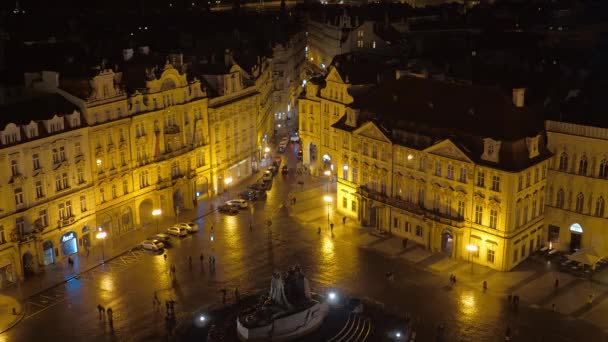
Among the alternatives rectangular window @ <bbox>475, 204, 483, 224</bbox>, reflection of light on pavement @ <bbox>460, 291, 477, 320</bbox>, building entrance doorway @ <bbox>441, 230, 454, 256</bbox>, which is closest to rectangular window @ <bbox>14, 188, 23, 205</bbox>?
building entrance doorway @ <bbox>441, 230, 454, 256</bbox>

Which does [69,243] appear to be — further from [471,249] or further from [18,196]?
[471,249]

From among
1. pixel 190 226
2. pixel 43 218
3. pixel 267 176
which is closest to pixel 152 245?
pixel 190 226

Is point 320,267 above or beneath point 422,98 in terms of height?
beneath

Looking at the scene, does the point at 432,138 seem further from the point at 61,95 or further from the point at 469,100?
the point at 61,95

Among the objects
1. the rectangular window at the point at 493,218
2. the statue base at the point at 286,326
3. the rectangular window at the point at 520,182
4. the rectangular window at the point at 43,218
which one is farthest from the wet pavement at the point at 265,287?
the rectangular window at the point at 520,182

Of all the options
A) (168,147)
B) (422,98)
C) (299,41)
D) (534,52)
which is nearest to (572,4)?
(534,52)

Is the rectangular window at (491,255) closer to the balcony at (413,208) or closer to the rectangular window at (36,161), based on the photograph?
the balcony at (413,208)
